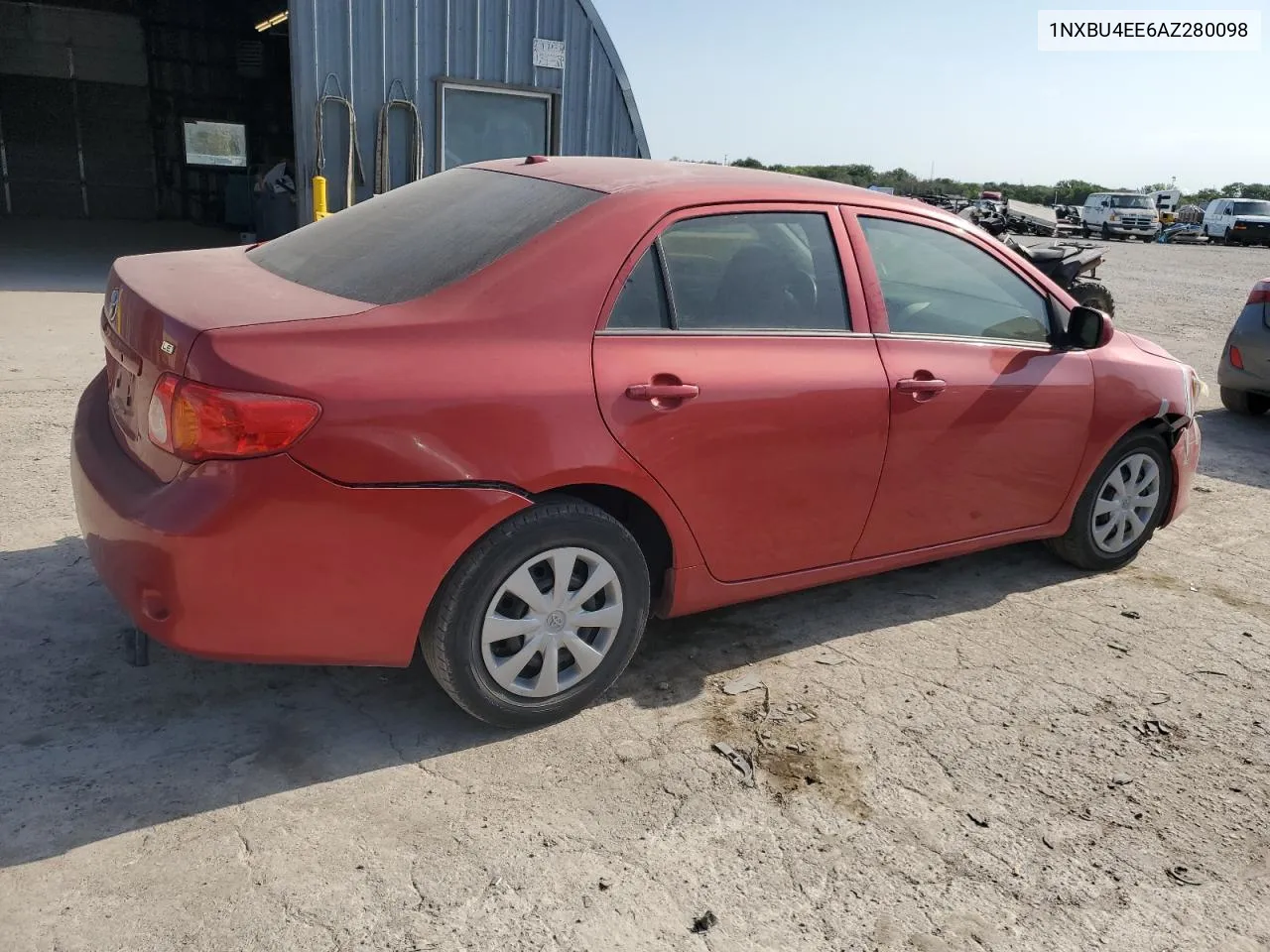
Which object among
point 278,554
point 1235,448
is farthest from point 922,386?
point 1235,448

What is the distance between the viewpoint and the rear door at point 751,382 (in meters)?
3.13

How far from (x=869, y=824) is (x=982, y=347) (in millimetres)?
1912

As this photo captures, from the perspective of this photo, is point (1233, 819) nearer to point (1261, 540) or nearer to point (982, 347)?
point (982, 347)

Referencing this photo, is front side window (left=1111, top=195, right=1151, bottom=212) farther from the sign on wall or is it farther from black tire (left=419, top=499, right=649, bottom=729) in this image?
black tire (left=419, top=499, right=649, bottom=729)

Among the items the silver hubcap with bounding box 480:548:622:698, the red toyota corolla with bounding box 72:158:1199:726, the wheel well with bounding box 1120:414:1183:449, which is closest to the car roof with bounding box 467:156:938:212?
the red toyota corolla with bounding box 72:158:1199:726

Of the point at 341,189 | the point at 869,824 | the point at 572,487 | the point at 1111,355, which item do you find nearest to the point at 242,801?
the point at 572,487

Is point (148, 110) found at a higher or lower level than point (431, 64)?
lower

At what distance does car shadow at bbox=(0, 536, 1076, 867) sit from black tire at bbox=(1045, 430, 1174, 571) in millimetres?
907

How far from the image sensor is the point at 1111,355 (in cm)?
438

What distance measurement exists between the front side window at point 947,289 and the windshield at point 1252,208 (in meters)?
38.6

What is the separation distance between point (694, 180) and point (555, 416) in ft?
3.48

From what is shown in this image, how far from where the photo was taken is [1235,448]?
7281 mm

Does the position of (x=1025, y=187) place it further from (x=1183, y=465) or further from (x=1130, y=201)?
(x=1183, y=465)

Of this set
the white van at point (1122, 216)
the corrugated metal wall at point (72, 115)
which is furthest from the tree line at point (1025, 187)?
the corrugated metal wall at point (72, 115)
